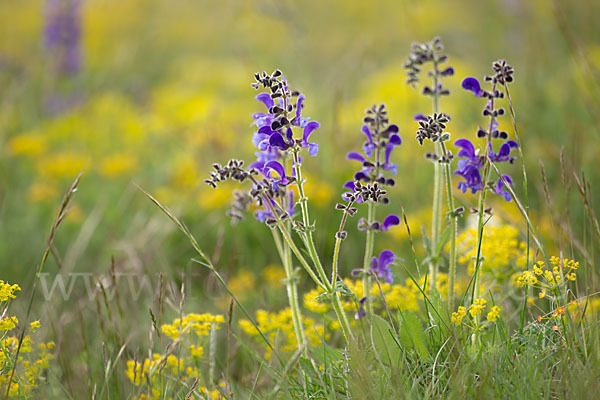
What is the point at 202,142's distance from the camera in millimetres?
5172

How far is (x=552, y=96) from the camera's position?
217 inches


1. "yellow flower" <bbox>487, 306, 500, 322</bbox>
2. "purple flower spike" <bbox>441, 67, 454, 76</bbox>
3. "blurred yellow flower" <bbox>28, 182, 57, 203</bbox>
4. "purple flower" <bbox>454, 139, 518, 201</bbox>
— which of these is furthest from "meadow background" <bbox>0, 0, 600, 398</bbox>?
"purple flower spike" <bbox>441, 67, 454, 76</bbox>

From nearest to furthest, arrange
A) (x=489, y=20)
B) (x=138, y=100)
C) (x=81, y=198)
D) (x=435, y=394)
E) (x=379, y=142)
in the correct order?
(x=435, y=394)
(x=379, y=142)
(x=81, y=198)
(x=138, y=100)
(x=489, y=20)

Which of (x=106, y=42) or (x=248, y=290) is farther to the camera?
(x=106, y=42)

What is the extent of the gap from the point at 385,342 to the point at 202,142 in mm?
3819

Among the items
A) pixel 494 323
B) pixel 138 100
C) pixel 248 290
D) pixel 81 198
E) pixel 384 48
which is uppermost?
pixel 384 48

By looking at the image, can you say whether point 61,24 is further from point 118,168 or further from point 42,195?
point 42,195

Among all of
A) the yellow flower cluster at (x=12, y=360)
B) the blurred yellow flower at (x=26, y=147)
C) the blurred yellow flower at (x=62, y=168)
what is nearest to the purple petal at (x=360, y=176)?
the yellow flower cluster at (x=12, y=360)

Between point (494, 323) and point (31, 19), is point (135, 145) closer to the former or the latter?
point (494, 323)

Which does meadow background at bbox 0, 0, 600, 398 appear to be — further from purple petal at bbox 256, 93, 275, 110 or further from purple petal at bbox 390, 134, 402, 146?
purple petal at bbox 256, 93, 275, 110

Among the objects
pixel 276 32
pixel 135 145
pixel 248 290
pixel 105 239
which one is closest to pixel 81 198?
pixel 105 239

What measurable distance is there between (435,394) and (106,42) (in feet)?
36.2

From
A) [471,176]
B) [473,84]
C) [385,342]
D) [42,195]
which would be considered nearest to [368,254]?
[385,342]

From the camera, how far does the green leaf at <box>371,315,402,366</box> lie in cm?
163
